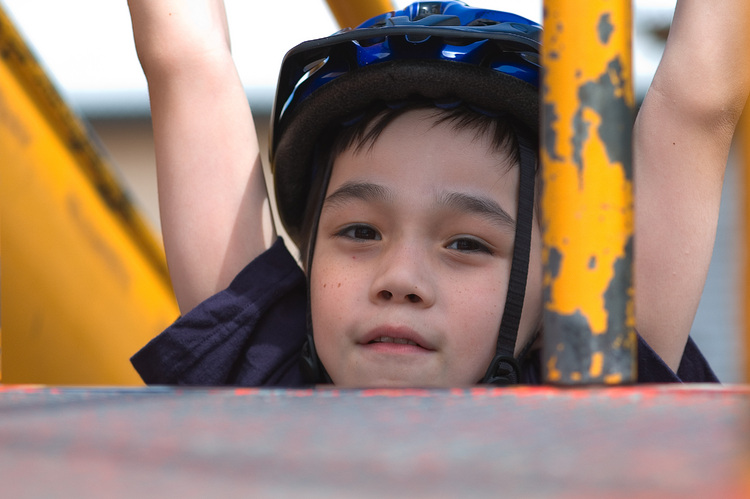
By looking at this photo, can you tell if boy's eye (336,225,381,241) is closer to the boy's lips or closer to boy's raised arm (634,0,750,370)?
the boy's lips

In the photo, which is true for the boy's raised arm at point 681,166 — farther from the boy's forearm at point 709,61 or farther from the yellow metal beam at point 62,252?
the yellow metal beam at point 62,252

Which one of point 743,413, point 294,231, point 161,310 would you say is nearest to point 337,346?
point 294,231

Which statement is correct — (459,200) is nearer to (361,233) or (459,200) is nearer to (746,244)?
(361,233)

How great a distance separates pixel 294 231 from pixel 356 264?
33cm

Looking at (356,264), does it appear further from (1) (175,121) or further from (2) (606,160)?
(2) (606,160)

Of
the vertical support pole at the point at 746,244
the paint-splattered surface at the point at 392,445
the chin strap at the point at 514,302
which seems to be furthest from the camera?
the chin strap at the point at 514,302

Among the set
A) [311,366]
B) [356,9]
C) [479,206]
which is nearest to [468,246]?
[479,206]

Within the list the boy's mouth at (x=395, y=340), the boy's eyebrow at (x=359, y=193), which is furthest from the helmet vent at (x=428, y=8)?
the boy's mouth at (x=395, y=340)

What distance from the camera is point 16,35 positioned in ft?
4.83

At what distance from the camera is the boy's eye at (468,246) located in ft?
3.55

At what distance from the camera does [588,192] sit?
0.50 meters

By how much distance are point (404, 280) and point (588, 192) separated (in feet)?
1.73

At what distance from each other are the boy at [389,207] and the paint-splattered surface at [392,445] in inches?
23.7

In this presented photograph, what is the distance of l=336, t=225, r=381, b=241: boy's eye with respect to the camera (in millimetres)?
1123
